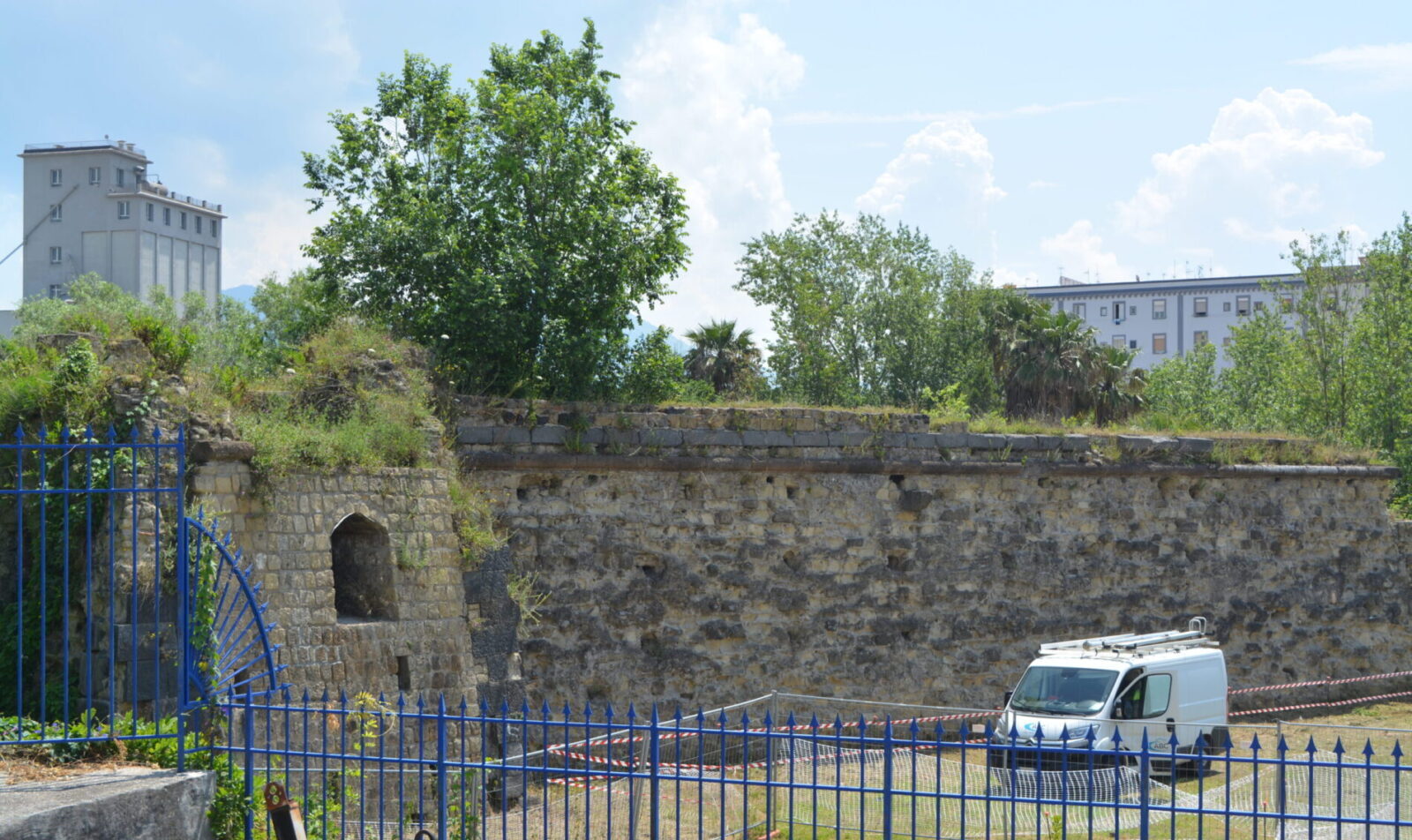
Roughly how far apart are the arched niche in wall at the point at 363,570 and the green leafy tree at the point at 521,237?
3016 mm

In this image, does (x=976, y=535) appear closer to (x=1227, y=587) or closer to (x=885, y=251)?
(x=1227, y=587)

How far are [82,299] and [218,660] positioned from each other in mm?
33005

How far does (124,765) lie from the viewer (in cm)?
701

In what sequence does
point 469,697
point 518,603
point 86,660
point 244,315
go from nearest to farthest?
point 86,660 → point 469,697 → point 518,603 → point 244,315

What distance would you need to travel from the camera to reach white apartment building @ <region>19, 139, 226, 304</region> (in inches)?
2368

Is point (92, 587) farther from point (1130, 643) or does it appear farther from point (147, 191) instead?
point (147, 191)

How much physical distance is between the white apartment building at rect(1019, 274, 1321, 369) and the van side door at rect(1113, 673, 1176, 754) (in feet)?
207

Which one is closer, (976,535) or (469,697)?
(469,697)

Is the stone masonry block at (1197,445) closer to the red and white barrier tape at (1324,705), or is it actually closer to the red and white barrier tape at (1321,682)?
the red and white barrier tape at (1321,682)

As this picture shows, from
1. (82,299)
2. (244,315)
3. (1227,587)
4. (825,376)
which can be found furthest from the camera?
(244,315)

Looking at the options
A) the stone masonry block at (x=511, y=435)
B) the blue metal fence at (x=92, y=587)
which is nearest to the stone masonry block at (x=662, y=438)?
the stone masonry block at (x=511, y=435)

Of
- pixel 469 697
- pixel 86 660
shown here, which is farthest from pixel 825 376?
pixel 86 660

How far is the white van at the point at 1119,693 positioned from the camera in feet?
43.4

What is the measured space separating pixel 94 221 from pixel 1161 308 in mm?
58421
